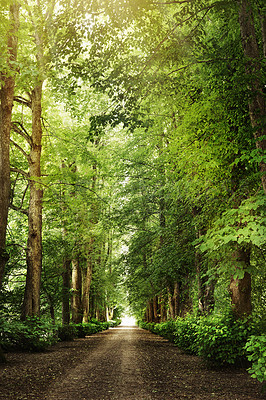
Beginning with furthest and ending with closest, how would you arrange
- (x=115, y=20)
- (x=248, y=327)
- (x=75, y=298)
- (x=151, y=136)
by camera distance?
1. (x=75, y=298)
2. (x=151, y=136)
3. (x=248, y=327)
4. (x=115, y=20)

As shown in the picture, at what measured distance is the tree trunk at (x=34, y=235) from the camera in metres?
11.6

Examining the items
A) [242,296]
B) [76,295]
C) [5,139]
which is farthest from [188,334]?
[76,295]

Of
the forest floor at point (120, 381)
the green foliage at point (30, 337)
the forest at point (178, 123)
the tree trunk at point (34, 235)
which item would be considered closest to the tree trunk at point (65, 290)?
the forest at point (178, 123)

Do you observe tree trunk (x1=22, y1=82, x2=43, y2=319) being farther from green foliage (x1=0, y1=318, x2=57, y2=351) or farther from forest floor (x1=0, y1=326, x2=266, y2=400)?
forest floor (x1=0, y1=326, x2=266, y2=400)

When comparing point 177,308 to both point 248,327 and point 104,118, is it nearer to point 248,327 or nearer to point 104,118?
point 248,327

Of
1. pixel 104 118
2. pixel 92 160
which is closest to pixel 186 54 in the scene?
pixel 104 118

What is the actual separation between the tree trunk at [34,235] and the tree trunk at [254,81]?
748 cm

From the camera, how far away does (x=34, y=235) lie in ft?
40.1

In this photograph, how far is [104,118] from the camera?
6477 mm

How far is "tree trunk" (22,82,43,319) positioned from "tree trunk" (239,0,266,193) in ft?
24.5

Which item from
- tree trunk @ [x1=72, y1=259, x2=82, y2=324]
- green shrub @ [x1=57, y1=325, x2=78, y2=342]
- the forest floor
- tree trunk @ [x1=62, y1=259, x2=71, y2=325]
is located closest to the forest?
A: the forest floor

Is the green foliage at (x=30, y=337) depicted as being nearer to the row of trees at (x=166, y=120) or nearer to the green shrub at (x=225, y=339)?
the row of trees at (x=166, y=120)

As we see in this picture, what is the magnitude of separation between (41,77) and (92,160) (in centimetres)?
847

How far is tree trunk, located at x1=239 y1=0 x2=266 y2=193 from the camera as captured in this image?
559 centimetres
